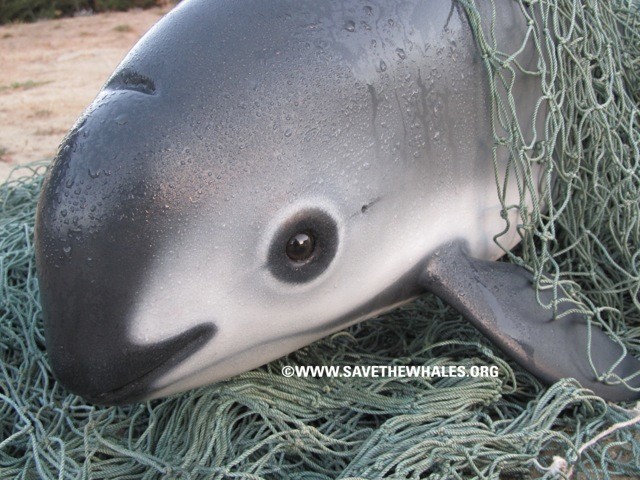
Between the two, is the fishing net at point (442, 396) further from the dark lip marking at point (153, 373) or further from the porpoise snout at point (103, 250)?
the porpoise snout at point (103, 250)

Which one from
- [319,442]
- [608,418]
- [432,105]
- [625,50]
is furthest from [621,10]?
[319,442]

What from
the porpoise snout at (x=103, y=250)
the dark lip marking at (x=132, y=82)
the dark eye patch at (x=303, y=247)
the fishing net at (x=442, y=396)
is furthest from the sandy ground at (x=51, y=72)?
the dark eye patch at (x=303, y=247)

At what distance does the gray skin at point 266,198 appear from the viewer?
1.87 meters

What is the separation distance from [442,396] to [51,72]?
811cm

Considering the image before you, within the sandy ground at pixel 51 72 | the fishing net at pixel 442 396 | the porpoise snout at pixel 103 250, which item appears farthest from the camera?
the sandy ground at pixel 51 72

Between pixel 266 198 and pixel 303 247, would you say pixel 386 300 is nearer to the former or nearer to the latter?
pixel 303 247

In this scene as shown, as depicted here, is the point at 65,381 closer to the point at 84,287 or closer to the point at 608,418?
the point at 84,287

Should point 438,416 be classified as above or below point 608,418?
above

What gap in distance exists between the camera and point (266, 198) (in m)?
1.97

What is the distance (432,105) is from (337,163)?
43 cm

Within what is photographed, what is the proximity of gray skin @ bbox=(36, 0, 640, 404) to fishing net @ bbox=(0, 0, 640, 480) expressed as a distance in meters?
0.17

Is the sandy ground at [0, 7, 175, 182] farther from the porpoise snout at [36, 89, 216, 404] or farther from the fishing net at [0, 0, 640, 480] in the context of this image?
the porpoise snout at [36, 89, 216, 404]

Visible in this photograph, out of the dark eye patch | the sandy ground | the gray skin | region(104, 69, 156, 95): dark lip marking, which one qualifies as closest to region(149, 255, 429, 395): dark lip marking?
the gray skin

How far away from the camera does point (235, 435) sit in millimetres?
2373
